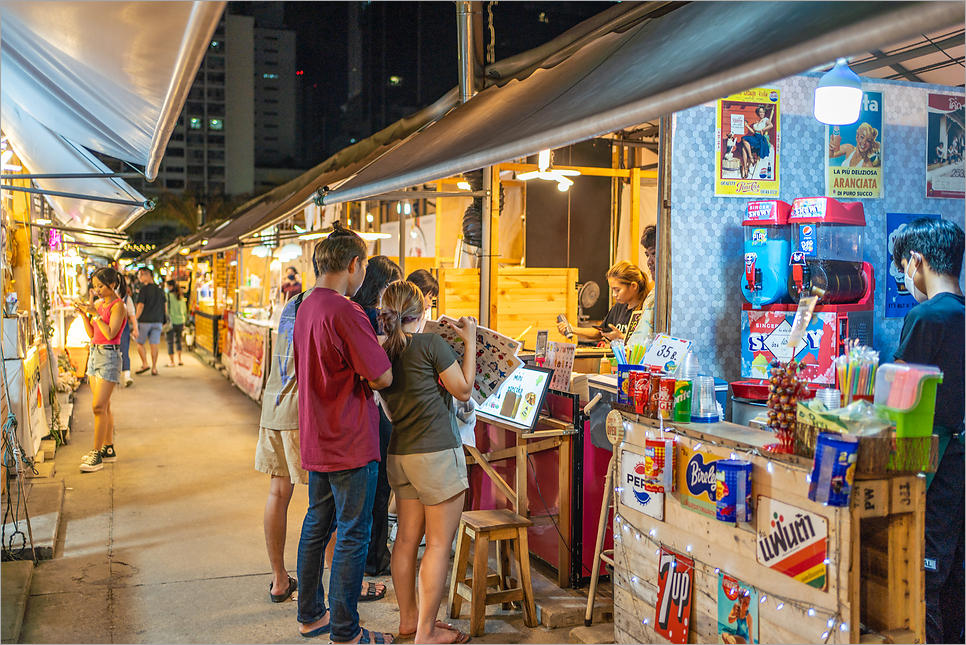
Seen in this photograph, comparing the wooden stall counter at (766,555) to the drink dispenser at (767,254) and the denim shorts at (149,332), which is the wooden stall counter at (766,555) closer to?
the drink dispenser at (767,254)

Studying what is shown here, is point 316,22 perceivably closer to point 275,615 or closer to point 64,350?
point 64,350

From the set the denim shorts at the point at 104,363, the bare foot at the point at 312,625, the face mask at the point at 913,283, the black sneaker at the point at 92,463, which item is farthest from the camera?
the black sneaker at the point at 92,463

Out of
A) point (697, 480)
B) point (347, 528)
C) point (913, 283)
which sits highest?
point (913, 283)

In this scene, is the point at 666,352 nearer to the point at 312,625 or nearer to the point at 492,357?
the point at 492,357

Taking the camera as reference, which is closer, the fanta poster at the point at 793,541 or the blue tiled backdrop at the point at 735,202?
the fanta poster at the point at 793,541

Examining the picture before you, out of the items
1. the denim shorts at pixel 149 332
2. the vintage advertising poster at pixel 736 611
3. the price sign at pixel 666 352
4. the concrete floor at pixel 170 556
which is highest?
the price sign at pixel 666 352

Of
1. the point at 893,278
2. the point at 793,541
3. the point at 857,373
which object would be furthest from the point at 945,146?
the point at 793,541

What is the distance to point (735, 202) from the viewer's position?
4402 millimetres

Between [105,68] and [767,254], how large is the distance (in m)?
3.45

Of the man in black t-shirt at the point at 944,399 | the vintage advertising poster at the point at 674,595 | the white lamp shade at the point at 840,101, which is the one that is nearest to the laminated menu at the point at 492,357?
the vintage advertising poster at the point at 674,595

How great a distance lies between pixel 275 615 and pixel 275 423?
1.05 metres

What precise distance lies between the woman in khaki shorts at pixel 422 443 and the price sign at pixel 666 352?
2.98 ft

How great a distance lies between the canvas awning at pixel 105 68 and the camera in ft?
8.69

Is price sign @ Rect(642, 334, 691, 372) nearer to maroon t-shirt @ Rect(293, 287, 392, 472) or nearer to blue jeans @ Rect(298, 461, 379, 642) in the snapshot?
maroon t-shirt @ Rect(293, 287, 392, 472)
